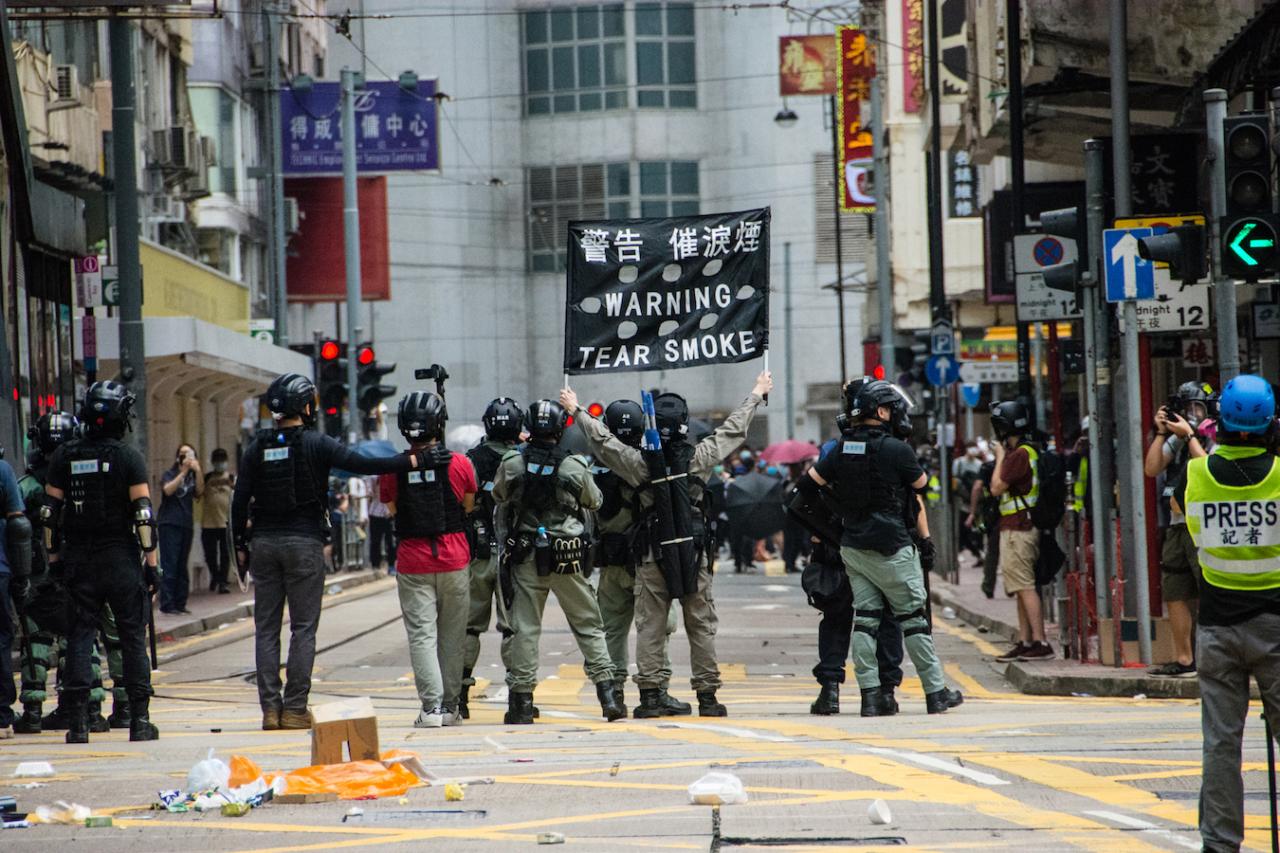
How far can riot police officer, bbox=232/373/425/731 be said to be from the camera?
12.2 m

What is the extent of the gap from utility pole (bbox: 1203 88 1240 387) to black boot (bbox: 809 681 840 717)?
2829mm

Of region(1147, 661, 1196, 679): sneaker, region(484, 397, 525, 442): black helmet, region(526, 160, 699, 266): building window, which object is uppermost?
region(526, 160, 699, 266): building window

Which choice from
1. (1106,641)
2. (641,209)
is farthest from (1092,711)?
(641,209)

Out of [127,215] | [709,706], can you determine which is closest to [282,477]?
[709,706]

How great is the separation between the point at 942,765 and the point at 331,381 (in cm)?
2329

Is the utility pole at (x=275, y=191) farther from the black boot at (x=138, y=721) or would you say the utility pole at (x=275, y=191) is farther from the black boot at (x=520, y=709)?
the black boot at (x=138, y=721)

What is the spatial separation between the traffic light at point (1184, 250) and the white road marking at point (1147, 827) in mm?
5028

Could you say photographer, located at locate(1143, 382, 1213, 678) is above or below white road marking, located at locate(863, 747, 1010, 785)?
above

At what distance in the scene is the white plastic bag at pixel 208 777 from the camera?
29.4 feet

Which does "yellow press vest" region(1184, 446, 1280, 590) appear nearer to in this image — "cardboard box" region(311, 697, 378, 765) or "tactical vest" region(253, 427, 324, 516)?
"cardboard box" region(311, 697, 378, 765)

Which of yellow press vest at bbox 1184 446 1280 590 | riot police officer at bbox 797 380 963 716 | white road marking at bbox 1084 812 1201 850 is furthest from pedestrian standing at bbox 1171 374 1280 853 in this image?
riot police officer at bbox 797 380 963 716

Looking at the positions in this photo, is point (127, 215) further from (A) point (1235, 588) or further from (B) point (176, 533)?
(A) point (1235, 588)

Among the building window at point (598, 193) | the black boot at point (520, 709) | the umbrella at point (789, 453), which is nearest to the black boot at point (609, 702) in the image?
the black boot at point (520, 709)

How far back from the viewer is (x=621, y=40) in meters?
58.9
